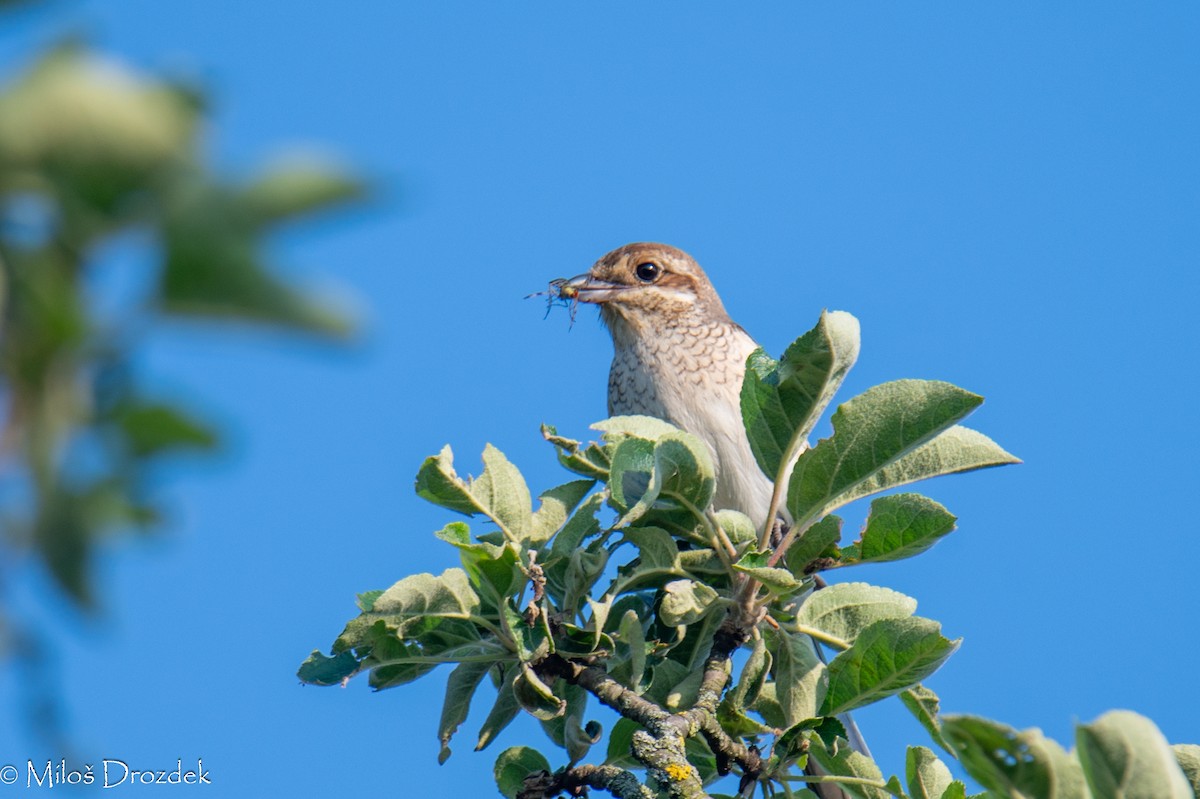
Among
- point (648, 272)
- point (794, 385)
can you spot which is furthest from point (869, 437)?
point (648, 272)

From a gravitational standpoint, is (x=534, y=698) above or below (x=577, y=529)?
below

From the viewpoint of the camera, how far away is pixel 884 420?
3.24m

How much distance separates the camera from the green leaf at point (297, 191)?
79cm

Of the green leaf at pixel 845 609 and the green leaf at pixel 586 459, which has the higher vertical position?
the green leaf at pixel 586 459

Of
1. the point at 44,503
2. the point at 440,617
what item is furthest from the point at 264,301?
the point at 440,617

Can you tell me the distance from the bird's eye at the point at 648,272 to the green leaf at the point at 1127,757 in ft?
18.4

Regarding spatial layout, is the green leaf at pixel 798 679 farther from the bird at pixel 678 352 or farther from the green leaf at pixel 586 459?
the bird at pixel 678 352

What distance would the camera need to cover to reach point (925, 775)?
3.26m

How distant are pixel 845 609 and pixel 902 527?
31 centimetres

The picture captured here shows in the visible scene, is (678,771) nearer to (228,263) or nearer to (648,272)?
(228,263)

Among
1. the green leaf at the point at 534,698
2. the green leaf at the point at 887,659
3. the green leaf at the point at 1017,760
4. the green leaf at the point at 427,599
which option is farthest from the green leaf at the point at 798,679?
the green leaf at the point at 1017,760

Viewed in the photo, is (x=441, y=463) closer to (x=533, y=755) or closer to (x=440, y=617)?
(x=440, y=617)

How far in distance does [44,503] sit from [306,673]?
295 cm

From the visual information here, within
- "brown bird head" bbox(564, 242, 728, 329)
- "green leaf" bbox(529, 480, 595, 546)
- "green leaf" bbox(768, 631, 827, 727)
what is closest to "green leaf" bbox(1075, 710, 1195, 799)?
"green leaf" bbox(768, 631, 827, 727)
